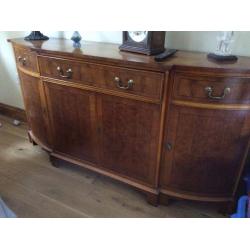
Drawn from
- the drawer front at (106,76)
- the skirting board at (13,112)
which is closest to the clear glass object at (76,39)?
the drawer front at (106,76)

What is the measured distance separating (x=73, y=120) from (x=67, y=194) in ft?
1.74

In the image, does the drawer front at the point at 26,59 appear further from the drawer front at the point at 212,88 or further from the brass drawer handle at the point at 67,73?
the drawer front at the point at 212,88

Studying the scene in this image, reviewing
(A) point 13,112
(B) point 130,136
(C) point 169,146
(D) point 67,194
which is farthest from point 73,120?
(A) point 13,112

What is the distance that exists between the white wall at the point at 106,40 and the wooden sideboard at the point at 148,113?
0.36 ft

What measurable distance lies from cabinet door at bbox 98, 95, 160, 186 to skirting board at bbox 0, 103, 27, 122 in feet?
4.58

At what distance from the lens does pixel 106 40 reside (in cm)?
164

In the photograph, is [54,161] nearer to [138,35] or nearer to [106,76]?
[106,76]

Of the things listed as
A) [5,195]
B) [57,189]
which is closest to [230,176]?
[57,189]

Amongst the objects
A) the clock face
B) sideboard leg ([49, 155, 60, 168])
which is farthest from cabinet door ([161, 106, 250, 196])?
sideboard leg ([49, 155, 60, 168])

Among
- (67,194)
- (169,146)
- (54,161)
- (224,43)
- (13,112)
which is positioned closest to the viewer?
(224,43)

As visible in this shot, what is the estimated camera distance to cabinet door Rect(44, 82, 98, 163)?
1.42 metres

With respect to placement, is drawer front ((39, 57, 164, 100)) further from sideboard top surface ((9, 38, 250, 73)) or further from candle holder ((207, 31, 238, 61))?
candle holder ((207, 31, 238, 61))
